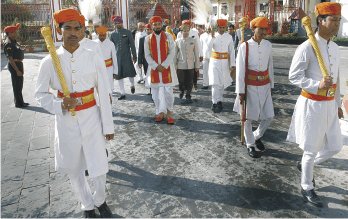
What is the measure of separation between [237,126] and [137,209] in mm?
3100

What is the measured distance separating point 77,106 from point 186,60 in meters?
5.01

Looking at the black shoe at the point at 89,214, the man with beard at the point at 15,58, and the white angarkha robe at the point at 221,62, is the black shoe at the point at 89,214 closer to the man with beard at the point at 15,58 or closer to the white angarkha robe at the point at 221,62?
the white angarkha robe at the point at 221,62

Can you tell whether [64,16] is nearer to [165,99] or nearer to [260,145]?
[260,145]

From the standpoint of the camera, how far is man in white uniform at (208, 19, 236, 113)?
669 centimetres

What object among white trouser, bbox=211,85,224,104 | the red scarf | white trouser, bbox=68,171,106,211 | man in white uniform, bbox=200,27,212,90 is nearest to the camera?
white trouser, bbox=68,171,106,211

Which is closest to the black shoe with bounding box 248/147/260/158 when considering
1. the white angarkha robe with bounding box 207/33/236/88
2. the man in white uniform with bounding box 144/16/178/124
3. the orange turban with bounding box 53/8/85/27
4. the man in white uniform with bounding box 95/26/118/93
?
the man in white uniform with bounding box 144/16/178/124

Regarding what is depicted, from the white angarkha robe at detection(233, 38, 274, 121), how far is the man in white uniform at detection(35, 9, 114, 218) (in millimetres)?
2117

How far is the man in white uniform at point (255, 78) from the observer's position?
13.8 ft

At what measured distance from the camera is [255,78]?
426cm

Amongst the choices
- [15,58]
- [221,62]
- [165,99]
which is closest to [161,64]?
[165,99]

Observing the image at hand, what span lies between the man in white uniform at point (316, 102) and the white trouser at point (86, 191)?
2.12 m

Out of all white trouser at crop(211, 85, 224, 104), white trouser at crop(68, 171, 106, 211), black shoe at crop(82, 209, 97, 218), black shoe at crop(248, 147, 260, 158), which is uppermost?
white trouser at crop(211, 85, 224, 104)

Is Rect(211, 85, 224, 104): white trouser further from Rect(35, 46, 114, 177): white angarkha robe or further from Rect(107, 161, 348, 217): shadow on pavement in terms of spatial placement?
Rect(35, 46, 114, 177): white angarkha robe

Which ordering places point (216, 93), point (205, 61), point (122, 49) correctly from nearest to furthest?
point (216, 93) → point (122, 49) → point (205, 61)
